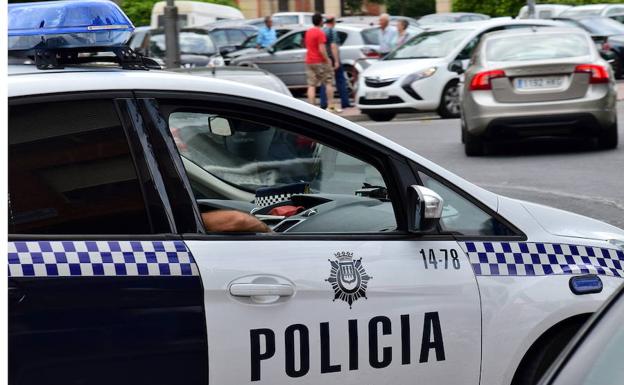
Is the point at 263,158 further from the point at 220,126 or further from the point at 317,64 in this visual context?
the point at 317,64

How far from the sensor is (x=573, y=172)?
13.0 meters

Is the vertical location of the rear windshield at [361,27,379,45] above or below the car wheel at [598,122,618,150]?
below

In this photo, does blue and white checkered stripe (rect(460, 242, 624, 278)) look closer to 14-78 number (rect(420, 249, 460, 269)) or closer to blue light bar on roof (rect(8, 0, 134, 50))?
14-78 number (rect(420, 249, 460, 269))

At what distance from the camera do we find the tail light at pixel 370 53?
1003 inches

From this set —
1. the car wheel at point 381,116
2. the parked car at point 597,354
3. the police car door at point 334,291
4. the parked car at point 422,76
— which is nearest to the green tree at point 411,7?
the car wheel at point 381,116

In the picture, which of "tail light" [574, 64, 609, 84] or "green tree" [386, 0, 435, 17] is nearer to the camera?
"tail light" [574, 64, 609, 84]

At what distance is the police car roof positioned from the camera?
368cm

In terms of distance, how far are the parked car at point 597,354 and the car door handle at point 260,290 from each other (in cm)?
135

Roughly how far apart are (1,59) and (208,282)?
34.0 inches

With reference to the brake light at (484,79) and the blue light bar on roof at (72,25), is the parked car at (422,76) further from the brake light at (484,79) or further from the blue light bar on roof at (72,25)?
the blue light bar on roof at (72,25)

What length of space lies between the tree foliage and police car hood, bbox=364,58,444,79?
3309 cm

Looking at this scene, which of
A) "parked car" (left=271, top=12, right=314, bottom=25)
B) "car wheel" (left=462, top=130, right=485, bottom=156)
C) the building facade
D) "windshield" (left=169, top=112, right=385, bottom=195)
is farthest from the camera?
the building facade

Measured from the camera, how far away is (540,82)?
1413 cm

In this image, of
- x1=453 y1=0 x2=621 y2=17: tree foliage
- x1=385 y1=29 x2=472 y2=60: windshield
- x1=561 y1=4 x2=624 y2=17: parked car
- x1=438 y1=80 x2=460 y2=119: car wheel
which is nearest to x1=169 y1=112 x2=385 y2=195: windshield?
x1=438 y1=80 x2=460 y2=119: car wheel
